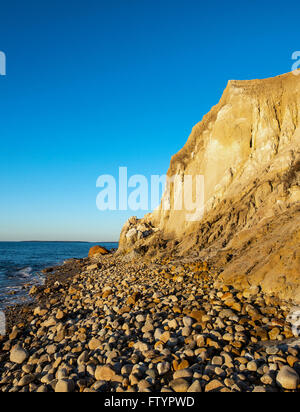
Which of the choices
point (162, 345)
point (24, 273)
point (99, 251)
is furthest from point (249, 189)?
point (99, 251)

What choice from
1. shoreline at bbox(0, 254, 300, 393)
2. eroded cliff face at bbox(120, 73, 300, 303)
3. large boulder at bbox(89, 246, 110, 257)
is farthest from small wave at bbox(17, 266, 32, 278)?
shoreline at bbox(0, 254, 300, 393)

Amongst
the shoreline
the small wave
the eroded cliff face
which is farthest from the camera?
the small wave

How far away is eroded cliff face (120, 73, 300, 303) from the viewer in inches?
315

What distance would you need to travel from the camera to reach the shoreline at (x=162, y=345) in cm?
430

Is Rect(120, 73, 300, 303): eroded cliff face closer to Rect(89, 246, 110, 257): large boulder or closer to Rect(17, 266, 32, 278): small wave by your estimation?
Rect(17, 266, 32, 278): small wave

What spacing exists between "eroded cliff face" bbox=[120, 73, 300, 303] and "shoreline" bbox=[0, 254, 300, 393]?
3.74ft

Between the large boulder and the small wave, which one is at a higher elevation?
the large boulder

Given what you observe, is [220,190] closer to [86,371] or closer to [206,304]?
[206,304]

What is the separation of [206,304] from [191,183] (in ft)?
46.2

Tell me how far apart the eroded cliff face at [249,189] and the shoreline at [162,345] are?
114cm

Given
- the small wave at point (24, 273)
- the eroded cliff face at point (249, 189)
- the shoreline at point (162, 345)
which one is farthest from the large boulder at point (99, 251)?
the shoreline at point (162, 345)

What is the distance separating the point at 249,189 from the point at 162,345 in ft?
35.2

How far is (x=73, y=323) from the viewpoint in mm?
8125
